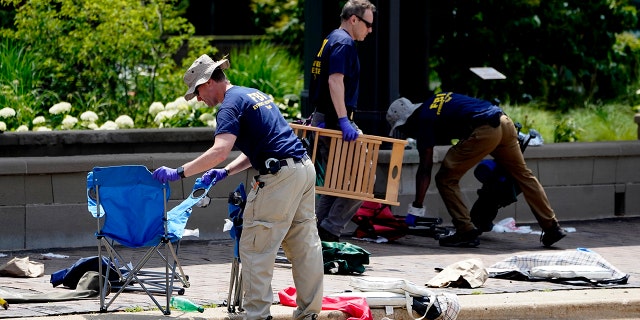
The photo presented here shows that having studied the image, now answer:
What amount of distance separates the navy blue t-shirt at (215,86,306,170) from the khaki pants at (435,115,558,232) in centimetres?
365

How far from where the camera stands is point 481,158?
10.9m

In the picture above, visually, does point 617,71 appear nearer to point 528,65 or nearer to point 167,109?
point 528,65

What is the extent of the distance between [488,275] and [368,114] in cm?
372

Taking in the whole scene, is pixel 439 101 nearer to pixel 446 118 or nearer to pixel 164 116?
pixel 446 118

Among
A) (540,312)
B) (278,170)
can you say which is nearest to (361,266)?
(540,312)

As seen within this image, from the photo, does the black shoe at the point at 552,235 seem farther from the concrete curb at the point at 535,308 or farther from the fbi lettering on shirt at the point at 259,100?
the fbi lettering on shirt at the point at 259,100

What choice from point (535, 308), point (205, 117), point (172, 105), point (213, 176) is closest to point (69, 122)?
point (172, 105)

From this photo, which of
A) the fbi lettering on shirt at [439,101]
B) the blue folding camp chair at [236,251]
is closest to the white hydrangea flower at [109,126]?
the fbi lettering on shirt at [439,101]

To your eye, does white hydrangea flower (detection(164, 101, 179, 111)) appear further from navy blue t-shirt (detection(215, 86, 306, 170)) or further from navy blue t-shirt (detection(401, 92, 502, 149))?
navy blue t-shirt (detection(215, 86, 306, 170))

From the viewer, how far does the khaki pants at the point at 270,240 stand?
24.0ft

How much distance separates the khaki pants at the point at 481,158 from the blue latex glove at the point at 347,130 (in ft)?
4.44

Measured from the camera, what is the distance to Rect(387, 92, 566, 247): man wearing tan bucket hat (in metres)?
10.7

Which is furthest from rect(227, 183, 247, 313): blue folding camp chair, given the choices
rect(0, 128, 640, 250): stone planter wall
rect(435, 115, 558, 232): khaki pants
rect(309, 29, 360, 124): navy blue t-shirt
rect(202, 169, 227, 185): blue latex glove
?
rect(435, 115, 558, 232): khaki pants

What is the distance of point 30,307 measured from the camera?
7820 millimetres
